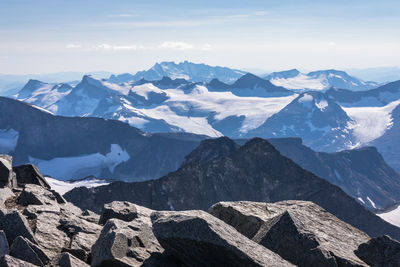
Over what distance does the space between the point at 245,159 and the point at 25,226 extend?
166m

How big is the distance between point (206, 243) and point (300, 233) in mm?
4493

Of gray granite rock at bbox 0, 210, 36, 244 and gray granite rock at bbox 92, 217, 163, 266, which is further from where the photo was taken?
gray granite rock at bbox 0, 210, 36, 244

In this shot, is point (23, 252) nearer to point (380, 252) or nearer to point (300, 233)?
point (300, 233)

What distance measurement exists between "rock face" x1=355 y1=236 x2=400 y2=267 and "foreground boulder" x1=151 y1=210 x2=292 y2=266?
13.0 ft

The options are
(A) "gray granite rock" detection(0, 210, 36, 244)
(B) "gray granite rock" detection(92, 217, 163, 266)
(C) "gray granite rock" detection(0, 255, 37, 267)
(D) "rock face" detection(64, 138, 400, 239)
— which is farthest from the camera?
(D) "rock face" detection(64, 138, 400, 239)

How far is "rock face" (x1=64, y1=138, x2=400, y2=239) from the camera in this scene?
6265 inches

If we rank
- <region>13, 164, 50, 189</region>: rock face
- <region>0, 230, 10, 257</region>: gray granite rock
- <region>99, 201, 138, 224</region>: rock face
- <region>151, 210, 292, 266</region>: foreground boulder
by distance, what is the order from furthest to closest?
<region>13, 164, 50, 189</region>: rock face
<region>99, 201, 138, 224</region>: rock face
<region>0, 230, 10, 257</region>: gray granite rock
<region>151, 210, 292, 266</region>: foreground boulder

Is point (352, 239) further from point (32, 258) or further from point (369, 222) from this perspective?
point (369, 222)

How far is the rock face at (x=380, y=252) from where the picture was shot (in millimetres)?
17538

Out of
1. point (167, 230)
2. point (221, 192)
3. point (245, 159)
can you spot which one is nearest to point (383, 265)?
point (167, 230)

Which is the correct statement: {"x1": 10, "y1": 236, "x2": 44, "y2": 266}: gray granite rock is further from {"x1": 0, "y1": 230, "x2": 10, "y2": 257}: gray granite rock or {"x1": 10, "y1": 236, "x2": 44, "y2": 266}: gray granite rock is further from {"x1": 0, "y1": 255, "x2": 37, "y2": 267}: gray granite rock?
{"x1": 0, "y1": 255, "x2": 37, "y2": 267}: gray granite rock

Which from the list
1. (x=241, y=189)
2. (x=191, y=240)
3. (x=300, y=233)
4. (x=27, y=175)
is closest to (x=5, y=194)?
(x=27, y=175)

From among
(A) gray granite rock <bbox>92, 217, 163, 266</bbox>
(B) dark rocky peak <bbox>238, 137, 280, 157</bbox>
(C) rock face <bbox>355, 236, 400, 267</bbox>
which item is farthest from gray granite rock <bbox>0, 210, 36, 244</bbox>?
(B) dark rocky peak <bbox>238, 137, 280, 157</bbox>

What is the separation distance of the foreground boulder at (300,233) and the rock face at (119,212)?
4.25 m
